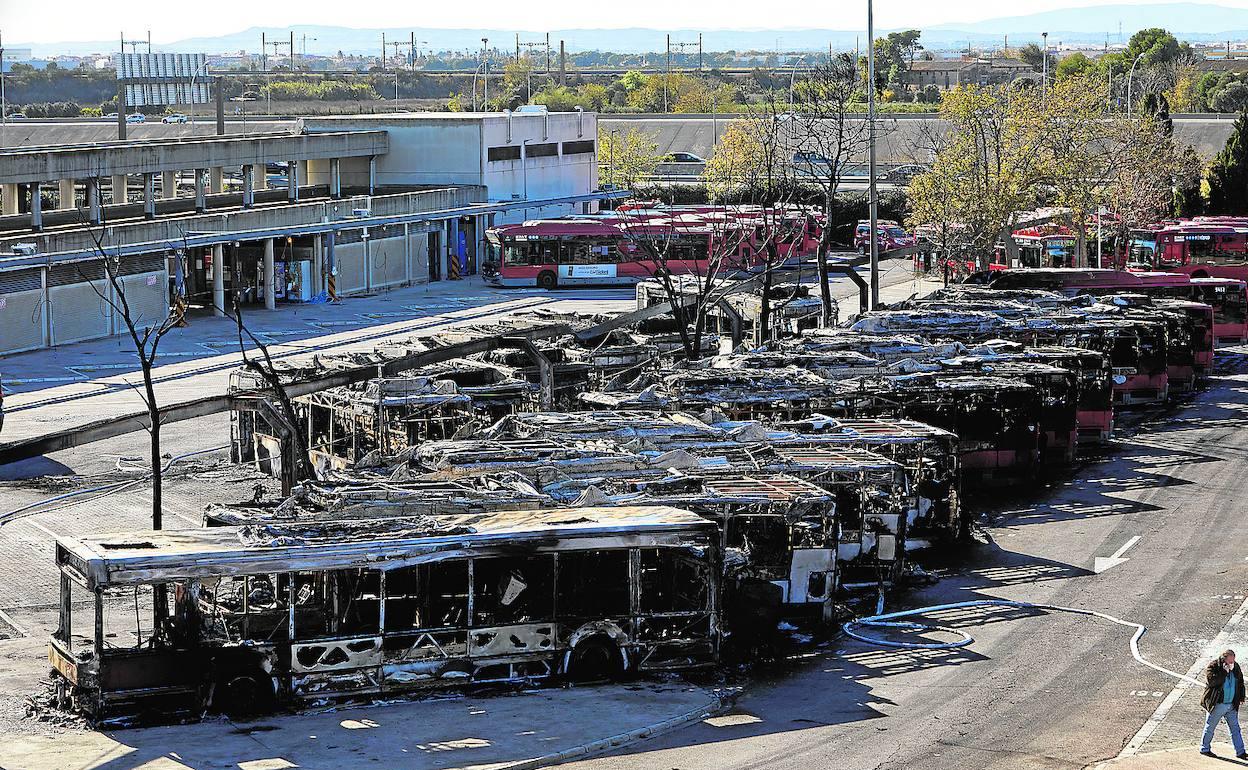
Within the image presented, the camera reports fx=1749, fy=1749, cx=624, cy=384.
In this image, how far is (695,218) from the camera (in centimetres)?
7038

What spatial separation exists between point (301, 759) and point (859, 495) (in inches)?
403

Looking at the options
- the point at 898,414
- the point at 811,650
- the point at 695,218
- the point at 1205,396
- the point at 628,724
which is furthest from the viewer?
the point at 695,218

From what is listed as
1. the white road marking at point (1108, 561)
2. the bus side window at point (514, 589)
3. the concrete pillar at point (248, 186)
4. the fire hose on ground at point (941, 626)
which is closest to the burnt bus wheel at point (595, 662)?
the bus side window at point (514, 589)

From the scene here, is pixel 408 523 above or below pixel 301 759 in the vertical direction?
above

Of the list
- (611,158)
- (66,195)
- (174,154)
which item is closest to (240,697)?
(174,154)

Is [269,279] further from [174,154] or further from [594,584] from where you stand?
[594,584]

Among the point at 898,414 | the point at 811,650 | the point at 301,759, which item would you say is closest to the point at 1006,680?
the point at 811,650

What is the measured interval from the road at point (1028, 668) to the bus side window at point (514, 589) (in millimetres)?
2472

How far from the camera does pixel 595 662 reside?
2033cm

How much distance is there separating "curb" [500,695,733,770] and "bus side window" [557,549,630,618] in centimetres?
165

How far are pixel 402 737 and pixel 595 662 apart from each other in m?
2.96

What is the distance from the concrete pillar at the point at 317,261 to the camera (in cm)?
6394

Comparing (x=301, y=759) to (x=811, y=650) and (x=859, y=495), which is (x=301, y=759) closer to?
(x=811, y=650)

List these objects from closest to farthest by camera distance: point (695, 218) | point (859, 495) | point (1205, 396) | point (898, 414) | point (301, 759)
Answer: point (301, 759) → point (859, 495) → point (898, 414) → point (1205, 396) → point (695, 218)
